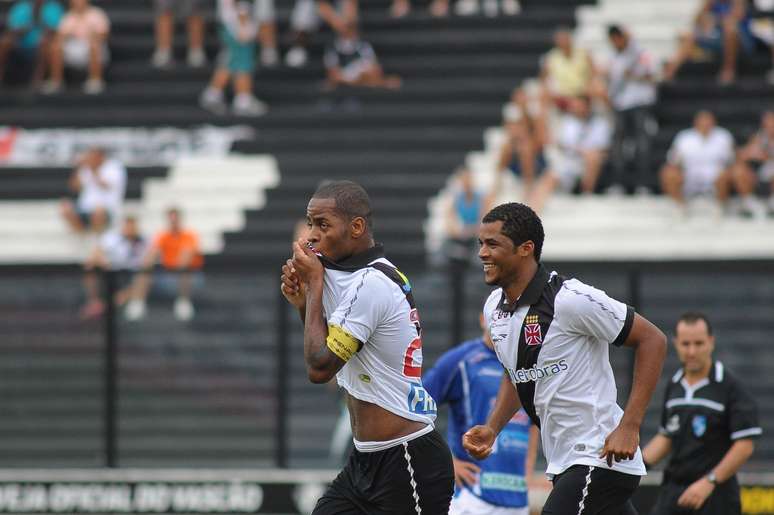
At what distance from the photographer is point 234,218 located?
17.9 m

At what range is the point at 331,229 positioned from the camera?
6.50m

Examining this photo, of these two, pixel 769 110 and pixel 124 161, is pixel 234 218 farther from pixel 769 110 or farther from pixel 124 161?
pixel 769 110

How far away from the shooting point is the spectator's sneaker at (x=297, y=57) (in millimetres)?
20062

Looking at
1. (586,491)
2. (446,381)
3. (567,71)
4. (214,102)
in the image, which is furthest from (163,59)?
(586,491)

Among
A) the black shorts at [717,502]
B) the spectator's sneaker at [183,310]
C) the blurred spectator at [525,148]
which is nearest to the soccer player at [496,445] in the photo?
the black shorts at [717,502]

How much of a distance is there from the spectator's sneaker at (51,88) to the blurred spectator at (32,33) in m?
0.19

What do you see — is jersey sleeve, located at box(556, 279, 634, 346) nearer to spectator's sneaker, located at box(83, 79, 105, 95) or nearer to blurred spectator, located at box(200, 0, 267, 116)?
blurred spectator, located at box(200, 0, 267, 116)

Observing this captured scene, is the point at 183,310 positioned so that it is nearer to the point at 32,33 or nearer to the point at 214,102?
the point at 214,102

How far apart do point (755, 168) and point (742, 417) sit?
8.42 metres

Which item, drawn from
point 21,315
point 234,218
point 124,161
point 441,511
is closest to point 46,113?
point 124,161

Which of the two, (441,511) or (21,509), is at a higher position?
(441,511)

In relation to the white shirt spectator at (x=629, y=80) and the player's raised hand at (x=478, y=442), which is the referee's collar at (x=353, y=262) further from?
the white shirt spectator at (x=629, y=80)

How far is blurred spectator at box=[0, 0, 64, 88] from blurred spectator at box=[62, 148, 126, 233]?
326 centimetres

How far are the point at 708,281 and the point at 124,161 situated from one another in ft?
30.7
